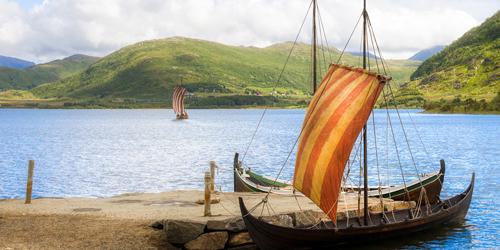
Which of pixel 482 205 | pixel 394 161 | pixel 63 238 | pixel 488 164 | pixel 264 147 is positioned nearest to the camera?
pixel 63 238

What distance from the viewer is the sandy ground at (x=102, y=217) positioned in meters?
21.7

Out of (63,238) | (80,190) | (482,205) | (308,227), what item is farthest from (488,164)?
(63,238)

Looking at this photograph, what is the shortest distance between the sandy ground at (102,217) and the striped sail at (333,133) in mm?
2515

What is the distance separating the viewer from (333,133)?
2444 centimetres

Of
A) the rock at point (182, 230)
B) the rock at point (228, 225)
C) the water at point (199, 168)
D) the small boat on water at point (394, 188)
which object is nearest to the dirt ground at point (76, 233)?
the rock at point (182, 230)

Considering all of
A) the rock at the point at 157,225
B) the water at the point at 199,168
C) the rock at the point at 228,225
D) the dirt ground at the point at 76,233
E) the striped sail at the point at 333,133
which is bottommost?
the water at the point at 199,168

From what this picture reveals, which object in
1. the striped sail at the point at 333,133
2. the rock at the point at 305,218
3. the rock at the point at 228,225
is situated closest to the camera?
the rock at the point at 228,225

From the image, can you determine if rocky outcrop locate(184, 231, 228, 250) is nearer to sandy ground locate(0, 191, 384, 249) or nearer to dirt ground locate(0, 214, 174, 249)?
dirt ground locate(0, 214, 174, 249)

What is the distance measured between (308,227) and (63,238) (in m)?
9.82

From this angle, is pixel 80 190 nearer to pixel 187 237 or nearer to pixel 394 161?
pixel 187 237

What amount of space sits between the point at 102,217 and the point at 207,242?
542 centimetres

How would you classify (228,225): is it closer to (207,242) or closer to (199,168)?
(207,242)

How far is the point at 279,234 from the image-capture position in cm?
2239

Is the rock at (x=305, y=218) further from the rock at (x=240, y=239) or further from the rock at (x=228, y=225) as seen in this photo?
the rock at (x=228, y=225)
